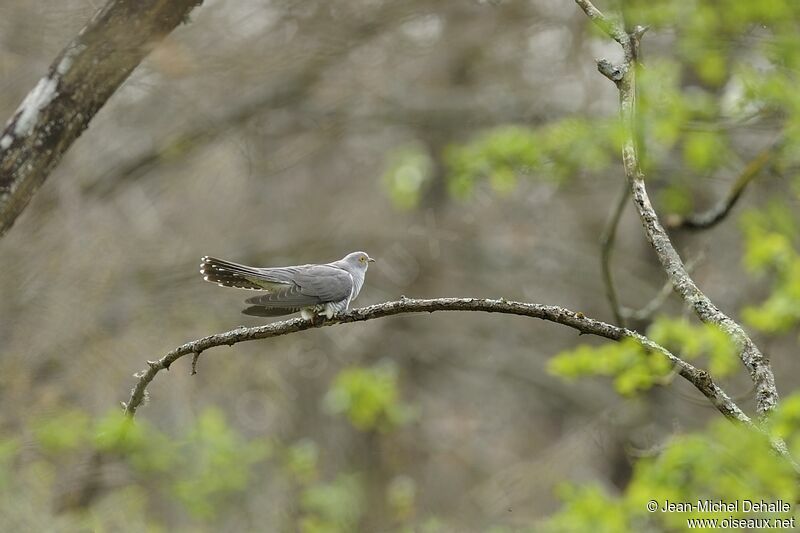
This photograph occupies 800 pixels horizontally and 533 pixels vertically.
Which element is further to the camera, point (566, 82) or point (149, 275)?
point (566, 82)

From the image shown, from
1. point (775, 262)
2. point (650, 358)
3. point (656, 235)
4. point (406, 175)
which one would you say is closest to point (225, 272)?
point (656, 235)

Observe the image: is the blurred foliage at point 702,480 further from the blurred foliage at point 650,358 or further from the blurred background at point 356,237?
the blurred foliage at point 650,358

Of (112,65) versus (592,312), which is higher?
(112,65)

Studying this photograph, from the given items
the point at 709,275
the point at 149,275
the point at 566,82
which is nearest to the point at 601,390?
the point at 709,275

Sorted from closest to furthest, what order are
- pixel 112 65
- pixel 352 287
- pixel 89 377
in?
→ pixel 112 65, pixel 352 287, pixel 89 377

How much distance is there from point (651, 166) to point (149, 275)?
477 cm

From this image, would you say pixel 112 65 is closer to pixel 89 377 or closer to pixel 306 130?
pixel 89 377

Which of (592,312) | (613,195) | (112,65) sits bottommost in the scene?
(592,312)

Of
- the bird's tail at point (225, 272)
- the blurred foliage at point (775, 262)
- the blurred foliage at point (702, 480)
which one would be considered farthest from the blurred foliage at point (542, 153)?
the bird's tail at point (225, 272)

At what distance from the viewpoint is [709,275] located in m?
11.2

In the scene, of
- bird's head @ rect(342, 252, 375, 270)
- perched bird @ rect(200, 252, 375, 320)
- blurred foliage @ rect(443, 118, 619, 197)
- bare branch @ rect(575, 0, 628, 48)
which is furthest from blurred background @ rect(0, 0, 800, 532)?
bare branch @ rect(575, 0, 628, 48)

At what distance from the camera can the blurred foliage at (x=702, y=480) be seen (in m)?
5.95

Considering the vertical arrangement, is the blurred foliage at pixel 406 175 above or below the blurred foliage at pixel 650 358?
below

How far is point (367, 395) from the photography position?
9812mm
